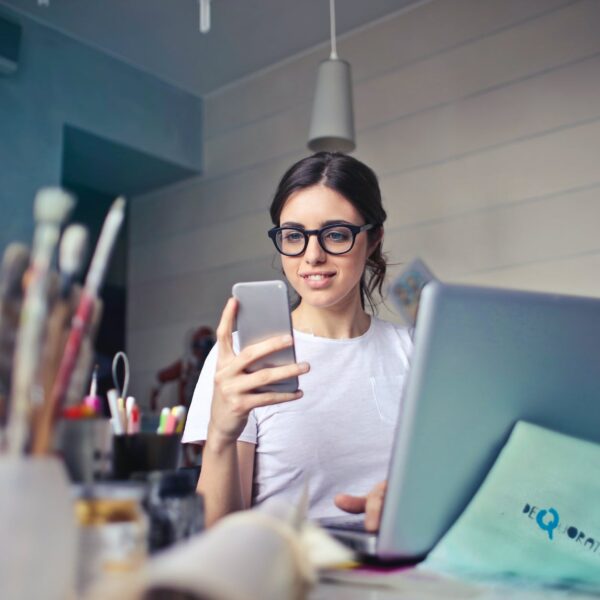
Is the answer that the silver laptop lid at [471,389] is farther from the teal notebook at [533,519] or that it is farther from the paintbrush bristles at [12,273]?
the paintbrush bristles at [12,273]

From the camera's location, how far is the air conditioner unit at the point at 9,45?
3102 millimetres

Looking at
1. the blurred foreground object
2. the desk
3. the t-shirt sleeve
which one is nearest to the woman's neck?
the t-shirt sleeve

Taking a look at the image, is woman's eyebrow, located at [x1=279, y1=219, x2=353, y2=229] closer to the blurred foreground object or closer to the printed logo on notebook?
the printed logo on notebook

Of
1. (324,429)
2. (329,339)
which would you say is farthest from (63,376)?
(329,339)

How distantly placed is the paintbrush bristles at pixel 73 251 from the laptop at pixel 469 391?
0.32 metres

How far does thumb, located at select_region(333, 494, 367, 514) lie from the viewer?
34.2 inches

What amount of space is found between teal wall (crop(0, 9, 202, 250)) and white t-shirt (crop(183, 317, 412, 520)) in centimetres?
215

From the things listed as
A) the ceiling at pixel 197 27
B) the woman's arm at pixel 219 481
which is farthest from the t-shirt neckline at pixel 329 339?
the ceiling at pixel 197 27

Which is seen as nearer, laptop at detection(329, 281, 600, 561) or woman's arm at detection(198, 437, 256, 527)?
laptop at detection(329, 281, 600, 561)

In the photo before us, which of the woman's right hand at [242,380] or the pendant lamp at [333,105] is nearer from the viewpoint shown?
the woman's right hand at [242,380]

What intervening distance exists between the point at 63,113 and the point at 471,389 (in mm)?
3210

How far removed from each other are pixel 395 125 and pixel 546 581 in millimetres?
Result: 2935

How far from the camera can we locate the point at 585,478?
29.0 inches

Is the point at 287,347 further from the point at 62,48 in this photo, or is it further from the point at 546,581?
the point at 62,48
